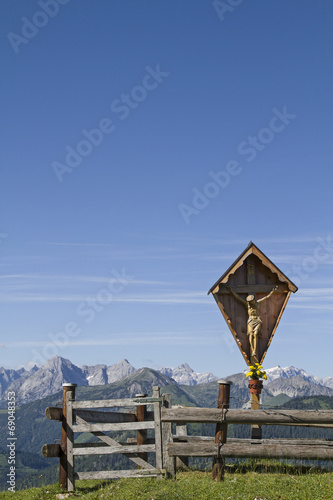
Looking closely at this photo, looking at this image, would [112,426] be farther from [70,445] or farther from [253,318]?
[253,318]

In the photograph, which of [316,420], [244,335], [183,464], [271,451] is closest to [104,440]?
[183,464]

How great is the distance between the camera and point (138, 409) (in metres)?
18.8

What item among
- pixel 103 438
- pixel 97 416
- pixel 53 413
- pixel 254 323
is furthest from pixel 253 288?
pixel 53 413

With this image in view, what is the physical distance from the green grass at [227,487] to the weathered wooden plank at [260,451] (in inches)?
21.4

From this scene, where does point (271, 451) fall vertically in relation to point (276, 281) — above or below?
below

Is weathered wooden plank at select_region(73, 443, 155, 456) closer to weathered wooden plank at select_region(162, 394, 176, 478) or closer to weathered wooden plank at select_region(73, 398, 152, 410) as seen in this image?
weathered wooden plank at select_region(162, 394, 176, 478)

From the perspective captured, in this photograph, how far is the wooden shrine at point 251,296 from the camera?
20.7m

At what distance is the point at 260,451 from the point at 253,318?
23.7 ft

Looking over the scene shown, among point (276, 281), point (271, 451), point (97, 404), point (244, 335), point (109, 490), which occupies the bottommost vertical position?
point (109, 490)

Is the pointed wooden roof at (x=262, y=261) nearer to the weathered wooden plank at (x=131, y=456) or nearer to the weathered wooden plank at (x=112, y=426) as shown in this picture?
the weathered wooden plank at (x=112, y=426)

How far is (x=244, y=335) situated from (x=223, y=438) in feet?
23.4

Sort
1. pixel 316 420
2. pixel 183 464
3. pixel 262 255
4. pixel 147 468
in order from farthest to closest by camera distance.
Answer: pixel 262 255, pixel 183 464, pixel 147 468, pixel 316 420

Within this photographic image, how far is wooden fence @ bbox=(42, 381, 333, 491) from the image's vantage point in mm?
13969

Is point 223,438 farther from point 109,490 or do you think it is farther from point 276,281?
point 276,281
